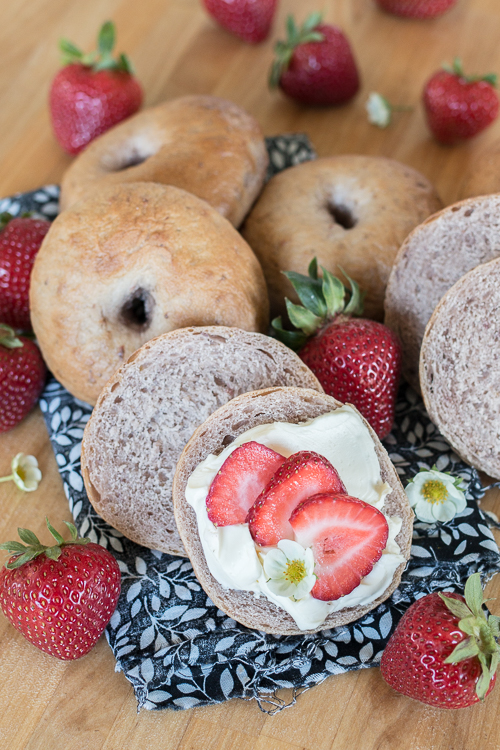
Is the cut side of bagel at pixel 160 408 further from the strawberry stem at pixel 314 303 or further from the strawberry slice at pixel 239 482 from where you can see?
the strawberry slice at pixel 239 482

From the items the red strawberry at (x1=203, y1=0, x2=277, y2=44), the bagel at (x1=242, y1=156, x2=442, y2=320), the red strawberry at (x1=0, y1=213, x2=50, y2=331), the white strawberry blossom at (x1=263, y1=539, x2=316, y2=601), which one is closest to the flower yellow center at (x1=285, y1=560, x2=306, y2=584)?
the white strawberry blossom at (x1=263, y1=539, x2=316, y2=601)

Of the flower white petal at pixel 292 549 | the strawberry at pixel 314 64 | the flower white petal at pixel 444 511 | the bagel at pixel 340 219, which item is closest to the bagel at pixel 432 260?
the bagel at pixel 340 219

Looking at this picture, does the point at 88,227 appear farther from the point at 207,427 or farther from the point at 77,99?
the point at 77,99

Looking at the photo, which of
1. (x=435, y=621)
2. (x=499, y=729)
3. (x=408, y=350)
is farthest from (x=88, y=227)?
(x=499, y=729)

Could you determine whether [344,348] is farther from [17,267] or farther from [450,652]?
[17,267]

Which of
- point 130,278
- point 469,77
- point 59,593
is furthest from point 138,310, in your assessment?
point 469,77
